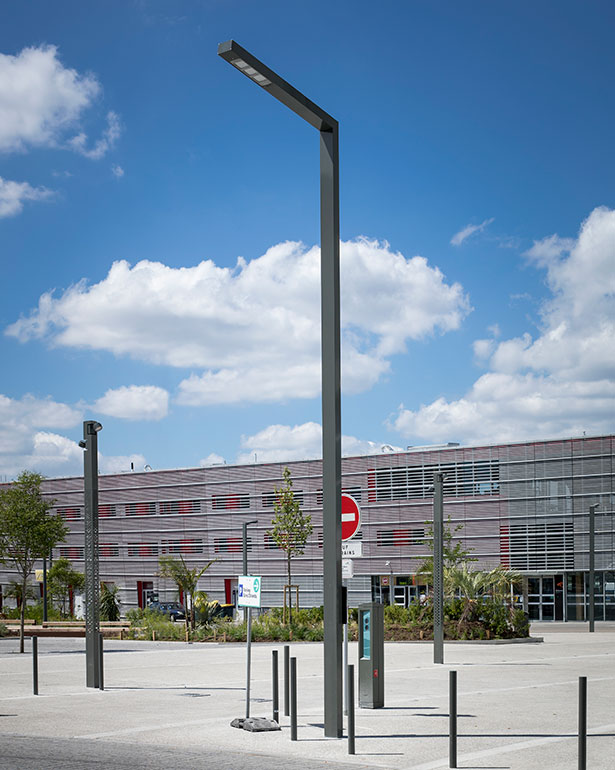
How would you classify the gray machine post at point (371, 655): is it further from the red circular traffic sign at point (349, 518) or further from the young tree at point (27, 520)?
the young tree at point (27, 520)

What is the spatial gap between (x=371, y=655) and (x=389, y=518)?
183 feet

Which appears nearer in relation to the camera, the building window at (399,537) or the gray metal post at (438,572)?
the gray metal post at (438,572)

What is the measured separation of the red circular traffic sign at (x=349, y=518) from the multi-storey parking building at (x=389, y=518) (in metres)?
39.1

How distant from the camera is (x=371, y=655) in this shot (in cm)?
1391

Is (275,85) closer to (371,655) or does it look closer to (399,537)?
(371,655)

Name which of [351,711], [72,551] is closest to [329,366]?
[351,711]

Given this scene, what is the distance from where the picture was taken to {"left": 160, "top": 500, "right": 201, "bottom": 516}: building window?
7938 cm

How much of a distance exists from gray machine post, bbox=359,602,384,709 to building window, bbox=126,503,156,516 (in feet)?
225

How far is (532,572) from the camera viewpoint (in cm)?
6281

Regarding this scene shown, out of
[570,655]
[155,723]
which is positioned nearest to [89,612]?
[155,723]

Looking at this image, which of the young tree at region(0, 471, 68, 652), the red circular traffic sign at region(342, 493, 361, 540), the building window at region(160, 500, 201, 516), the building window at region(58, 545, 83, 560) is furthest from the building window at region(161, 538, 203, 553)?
the red circular traffic sign at region(342, 493, 361, 540)

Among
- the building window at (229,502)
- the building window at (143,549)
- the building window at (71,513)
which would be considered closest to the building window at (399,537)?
the building window at (229,502)

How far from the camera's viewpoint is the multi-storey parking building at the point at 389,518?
6153 cm

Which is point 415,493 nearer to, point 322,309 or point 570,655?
point 570,655
